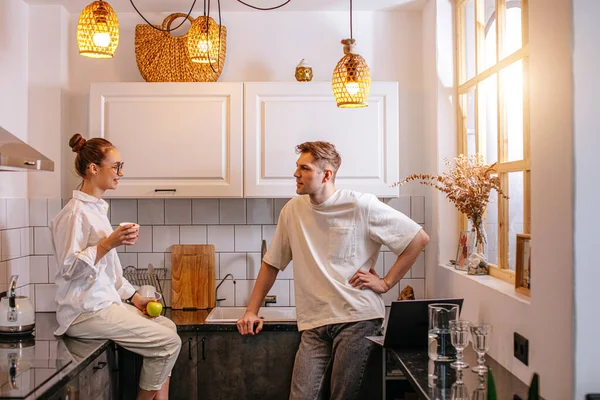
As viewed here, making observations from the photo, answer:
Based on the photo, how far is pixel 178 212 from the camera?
155 inches

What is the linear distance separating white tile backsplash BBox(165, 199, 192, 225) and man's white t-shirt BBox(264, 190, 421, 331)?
1.00 m

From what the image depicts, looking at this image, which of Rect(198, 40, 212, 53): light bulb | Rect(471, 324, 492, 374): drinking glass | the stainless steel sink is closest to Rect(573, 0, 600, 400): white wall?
Rect(471, 324, 492, 374): drinking glass

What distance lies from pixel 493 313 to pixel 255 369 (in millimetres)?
1286

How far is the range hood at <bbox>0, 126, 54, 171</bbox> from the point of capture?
2.61 m

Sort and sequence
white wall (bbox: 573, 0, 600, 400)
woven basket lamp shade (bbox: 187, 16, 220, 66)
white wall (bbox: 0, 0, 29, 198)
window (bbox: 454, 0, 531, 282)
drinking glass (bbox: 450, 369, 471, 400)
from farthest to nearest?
white wall (bbox: 0, 0, 29, 198), woven basket lamp shade (bbox: 187, 16, 220, 66), window (bbox: 454, 0, 531, 282), drinking glass (bbox: 450, 369, 471, 400), white wall (bbox: 573, 0, 600, 400)

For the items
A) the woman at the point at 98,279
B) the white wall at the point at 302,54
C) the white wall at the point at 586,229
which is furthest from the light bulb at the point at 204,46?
the white wall at the point at 586,229

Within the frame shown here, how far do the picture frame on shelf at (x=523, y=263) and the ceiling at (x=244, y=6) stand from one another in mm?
1732

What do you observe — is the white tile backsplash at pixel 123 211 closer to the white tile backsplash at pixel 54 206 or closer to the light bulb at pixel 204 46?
the white tile backsplash at pixel 54 206

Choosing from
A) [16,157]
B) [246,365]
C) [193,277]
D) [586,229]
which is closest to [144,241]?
[193,277]

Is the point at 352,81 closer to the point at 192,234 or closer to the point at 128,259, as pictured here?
the point at 192,234

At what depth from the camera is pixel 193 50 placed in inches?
114

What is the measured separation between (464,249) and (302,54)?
58.7 inches

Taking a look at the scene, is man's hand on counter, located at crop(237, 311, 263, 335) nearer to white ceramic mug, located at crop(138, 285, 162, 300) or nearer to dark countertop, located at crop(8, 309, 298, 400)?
dark countertop, located at crop(8, 309, 298, 400)

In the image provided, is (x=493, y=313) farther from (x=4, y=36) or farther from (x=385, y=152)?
(x=4, y=36)
